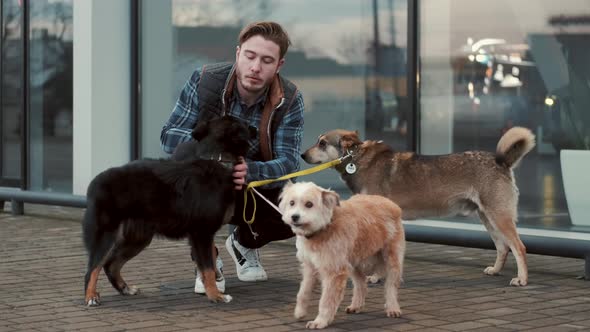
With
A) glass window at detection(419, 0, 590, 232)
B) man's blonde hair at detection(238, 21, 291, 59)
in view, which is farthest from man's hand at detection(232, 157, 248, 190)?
glass window at detection(419, 0, 590, 232)

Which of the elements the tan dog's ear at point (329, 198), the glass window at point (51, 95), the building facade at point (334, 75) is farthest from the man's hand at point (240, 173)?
the glass window at point (51, 95)

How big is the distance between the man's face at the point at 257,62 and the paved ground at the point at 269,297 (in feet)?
4.52

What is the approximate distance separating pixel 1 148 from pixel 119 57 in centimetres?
236

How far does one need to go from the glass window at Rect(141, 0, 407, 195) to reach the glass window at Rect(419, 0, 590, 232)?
357 millimetres

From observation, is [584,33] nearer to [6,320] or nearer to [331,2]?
[331,2]

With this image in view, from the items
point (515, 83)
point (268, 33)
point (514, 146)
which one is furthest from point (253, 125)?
point (515, 83)

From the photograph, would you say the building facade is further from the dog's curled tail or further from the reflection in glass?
the dog's curled tail

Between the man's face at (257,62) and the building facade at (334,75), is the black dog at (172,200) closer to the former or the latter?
the man's face at (257,62)

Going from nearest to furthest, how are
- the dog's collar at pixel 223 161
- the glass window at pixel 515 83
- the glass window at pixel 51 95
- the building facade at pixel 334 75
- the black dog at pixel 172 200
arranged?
the black dog at pixel 172 200, the dog's collar at pixel 223 161, the glass window at pixel 515 83, the building facade at pixel 334 75, the glass window at pixel 51 95

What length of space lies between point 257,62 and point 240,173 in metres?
0.77

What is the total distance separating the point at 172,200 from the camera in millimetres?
6379

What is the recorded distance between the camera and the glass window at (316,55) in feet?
32.3

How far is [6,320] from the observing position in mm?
6000

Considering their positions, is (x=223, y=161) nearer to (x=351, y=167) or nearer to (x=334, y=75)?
(x=351, y=167)
